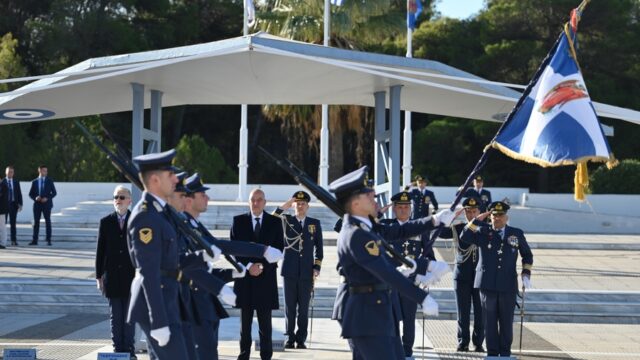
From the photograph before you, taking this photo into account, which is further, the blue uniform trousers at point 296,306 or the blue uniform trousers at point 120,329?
the blue uniform trousers at point 296,306

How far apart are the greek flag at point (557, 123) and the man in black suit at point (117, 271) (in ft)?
13.2

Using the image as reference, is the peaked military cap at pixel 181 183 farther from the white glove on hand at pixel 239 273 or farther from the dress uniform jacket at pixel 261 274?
the dress uniform jacket at pixel 261 274

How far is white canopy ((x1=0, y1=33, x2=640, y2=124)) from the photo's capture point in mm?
10398

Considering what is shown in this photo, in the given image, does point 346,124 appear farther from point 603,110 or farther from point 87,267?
point 603,110

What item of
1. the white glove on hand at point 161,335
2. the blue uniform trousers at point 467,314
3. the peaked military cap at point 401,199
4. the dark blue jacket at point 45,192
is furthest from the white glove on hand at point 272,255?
the dark blue jacket at point 45,192

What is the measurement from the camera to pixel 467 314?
36.8ft

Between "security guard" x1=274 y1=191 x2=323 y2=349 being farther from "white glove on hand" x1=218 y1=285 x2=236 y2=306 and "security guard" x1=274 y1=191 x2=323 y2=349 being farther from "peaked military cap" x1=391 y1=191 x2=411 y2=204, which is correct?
"white glove on hand" x1=218 y1=285 x2=236 y2=306

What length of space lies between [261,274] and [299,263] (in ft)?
4.70

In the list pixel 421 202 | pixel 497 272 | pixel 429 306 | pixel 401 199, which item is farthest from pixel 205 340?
pixel 421 202

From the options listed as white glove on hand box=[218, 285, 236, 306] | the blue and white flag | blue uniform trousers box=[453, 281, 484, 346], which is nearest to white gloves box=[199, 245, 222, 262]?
white glove on hand box=[218, 285, 236, 306]

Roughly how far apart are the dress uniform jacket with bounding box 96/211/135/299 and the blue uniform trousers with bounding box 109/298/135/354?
106 millimetres

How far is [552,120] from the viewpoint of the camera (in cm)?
856

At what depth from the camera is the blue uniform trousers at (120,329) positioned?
9.60m

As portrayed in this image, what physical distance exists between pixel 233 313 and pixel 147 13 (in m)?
34.5
